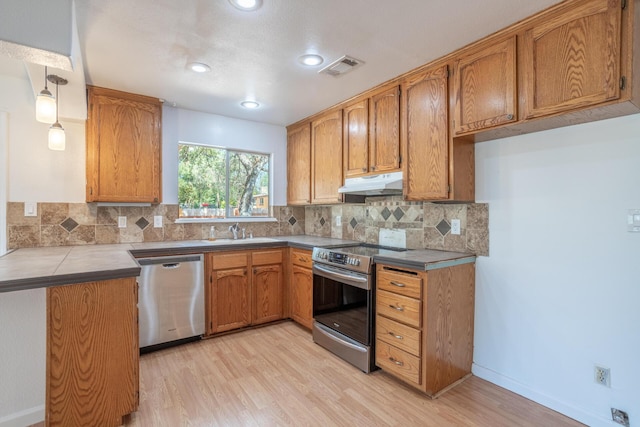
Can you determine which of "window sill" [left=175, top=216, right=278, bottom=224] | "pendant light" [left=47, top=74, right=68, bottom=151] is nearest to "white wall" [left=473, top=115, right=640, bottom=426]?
"window sill" [left=175, top=216, right=278, bottom=224]

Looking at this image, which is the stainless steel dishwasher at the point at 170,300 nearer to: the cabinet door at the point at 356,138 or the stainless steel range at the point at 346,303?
the stainless steel range at the point at 346,303

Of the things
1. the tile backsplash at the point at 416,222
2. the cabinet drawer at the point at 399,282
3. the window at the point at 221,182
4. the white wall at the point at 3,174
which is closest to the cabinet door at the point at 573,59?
the tile backsplash at the point at 416,222

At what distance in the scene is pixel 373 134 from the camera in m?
2.91

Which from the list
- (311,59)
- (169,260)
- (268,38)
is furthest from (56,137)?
(311,59)

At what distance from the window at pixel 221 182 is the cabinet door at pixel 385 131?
1.77 m

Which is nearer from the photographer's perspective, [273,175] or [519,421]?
[519,421]

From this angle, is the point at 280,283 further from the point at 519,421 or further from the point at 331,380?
the point at 519,421

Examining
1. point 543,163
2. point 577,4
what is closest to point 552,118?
point 543,163

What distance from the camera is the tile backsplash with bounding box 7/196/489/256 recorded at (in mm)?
2541

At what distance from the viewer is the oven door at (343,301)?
8.06ft

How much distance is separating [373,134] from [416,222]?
0.93m

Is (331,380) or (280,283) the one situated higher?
(280,283)

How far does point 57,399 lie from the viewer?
63.8 inches

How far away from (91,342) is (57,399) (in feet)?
0.99
